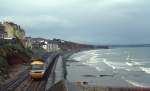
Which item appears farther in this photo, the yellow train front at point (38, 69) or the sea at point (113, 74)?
the sea at point (113, 74)

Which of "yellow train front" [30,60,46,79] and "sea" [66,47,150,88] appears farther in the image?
"sea" [66,47,150,88]

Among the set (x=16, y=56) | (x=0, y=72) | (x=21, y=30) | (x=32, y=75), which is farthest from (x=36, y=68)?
(x=21, y=30)

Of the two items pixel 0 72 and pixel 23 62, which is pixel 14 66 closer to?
pixel 23 62

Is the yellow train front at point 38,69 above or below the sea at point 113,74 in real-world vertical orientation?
above

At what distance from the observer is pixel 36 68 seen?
1692 inches

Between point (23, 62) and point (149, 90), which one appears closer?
point (149, 90)

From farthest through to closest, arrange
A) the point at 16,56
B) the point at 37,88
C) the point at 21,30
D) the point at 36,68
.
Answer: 1. the point at 21,30
2. the point at 16,56
3. the point at 36,68
4. the point at 37,88

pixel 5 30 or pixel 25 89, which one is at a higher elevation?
pixel 5 30

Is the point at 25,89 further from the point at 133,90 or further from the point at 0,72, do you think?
the point at 0,72

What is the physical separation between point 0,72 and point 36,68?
10.6 metres

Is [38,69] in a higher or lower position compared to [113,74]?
higher

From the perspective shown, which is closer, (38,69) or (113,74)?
(38,69)

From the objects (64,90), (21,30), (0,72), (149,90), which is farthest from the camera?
(21,30)

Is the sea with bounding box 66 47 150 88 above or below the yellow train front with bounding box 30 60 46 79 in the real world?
below
